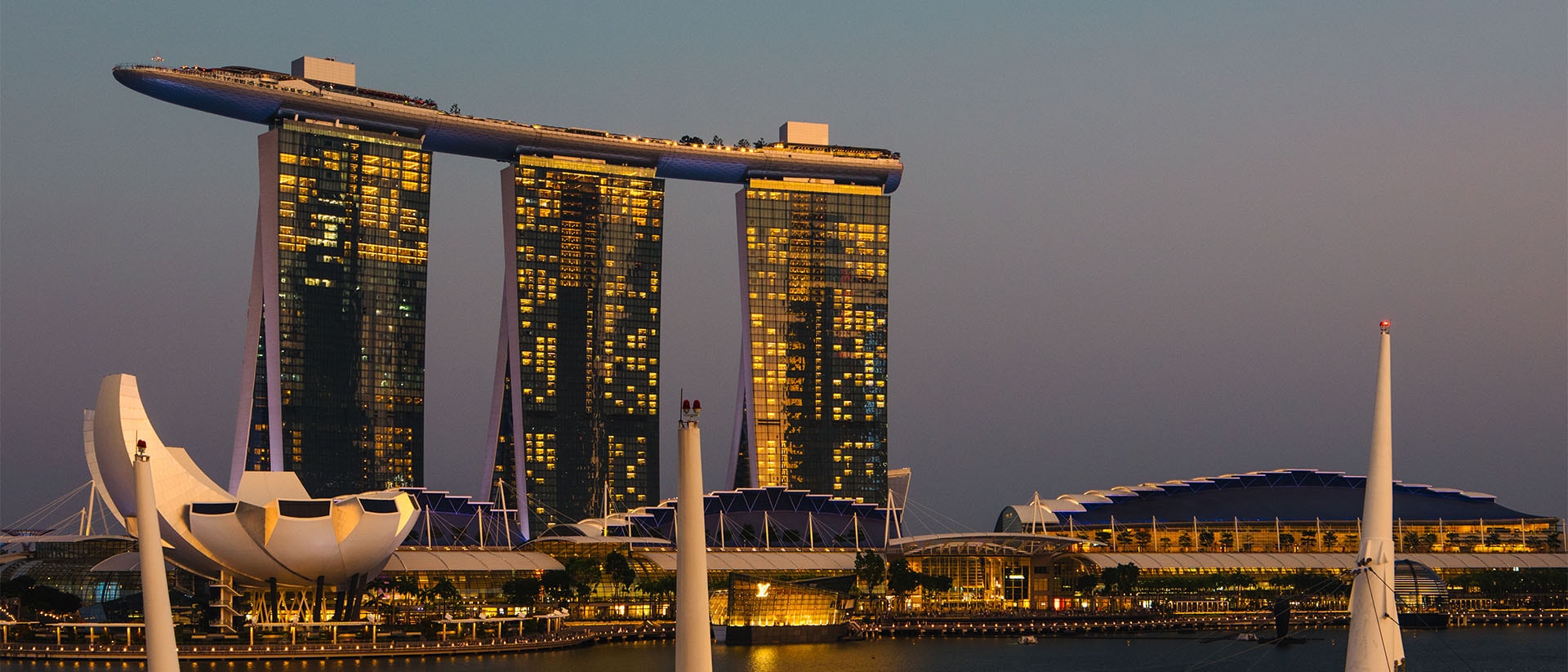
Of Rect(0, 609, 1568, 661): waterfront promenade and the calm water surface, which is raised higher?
Rect(0, 609, 1568, 661): waterfront promenade

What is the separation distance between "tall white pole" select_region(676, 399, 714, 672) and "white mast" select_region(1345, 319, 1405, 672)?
63.7 feet

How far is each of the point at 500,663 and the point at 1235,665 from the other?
4993 cm

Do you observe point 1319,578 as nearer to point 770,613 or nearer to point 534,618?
point 770,613

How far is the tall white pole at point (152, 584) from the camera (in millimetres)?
33781

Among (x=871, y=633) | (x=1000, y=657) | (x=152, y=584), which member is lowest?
(x=1000, y=657)

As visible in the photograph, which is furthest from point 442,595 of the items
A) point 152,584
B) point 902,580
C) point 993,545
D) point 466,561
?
point 152,584

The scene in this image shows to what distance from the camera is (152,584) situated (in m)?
34.3

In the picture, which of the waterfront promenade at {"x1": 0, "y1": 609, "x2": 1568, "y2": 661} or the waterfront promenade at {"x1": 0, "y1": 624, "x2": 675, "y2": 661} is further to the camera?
the waterfront promenade at {"x1": 0, "y1": 609, "x2": 1568, "y2": 661}

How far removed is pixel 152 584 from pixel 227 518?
96.7m

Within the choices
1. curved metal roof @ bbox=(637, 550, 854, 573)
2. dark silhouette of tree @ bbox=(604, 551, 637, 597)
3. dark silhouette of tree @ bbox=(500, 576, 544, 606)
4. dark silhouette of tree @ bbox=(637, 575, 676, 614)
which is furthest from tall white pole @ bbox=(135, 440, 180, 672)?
curved metal roof @ bbox=(637, 550, 854, 573)

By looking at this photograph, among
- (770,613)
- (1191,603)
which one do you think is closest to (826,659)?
(770,613)

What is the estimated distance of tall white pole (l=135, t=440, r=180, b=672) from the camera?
3378cm

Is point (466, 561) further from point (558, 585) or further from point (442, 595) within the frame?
point (558, 585)

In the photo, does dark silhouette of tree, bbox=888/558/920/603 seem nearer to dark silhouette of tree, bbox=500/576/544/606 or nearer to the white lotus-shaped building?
dark silhouette of tree, bbox=500/576/544/606
